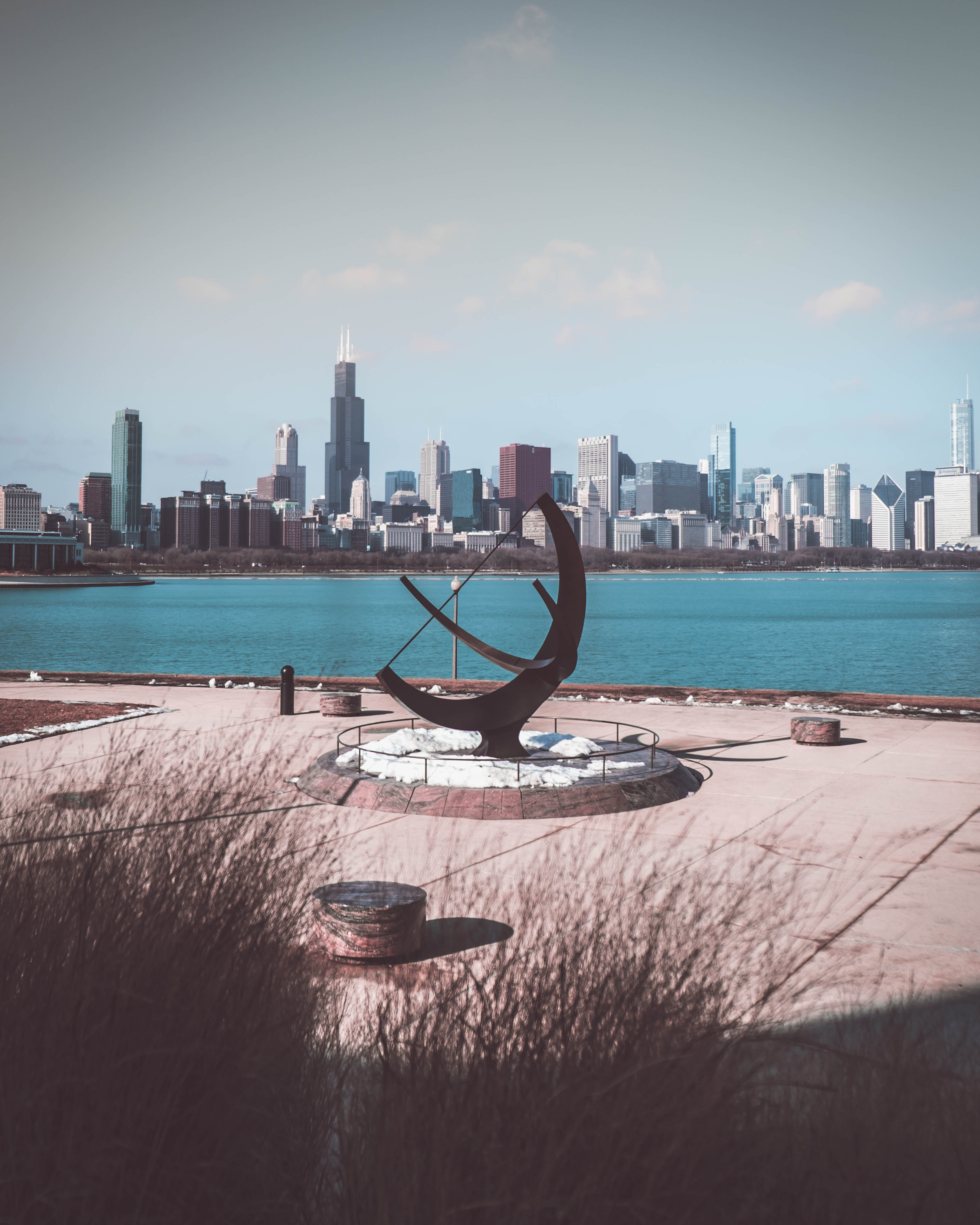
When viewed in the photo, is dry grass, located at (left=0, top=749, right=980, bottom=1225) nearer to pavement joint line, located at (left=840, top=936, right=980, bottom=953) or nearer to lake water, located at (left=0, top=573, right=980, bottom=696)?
pavement joint line, located at (left=840, top=936, right=980, bottom=953)

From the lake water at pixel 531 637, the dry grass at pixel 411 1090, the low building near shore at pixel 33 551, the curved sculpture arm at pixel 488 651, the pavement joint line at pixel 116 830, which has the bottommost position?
the lake water at pixel 531 637

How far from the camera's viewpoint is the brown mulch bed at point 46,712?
14117 mm

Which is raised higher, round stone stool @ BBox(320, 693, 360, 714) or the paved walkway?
round stone stool @ BBox(320, 693, 360, 714)

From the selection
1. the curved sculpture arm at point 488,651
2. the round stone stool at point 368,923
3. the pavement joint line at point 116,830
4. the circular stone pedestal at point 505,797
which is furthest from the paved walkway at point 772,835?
the curved sculpture arm at point 488,651

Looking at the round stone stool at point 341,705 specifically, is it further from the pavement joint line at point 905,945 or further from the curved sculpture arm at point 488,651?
the pavement joint line at point 905,945

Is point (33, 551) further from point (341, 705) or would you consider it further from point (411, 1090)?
point (411, 1090)

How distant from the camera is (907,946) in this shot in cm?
593

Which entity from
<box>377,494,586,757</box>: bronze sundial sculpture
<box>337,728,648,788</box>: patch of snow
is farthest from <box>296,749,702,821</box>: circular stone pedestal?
<box>377,494,586,757</box>: bronze sundial sculpture

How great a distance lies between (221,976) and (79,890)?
69 cm

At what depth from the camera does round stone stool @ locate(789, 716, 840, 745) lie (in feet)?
42.5

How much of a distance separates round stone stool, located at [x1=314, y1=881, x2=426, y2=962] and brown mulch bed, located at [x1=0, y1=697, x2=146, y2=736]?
928 cm

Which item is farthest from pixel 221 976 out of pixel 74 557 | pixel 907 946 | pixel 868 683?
pixel 74 557

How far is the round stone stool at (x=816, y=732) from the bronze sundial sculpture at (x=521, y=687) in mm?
4236

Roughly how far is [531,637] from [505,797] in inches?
2043
